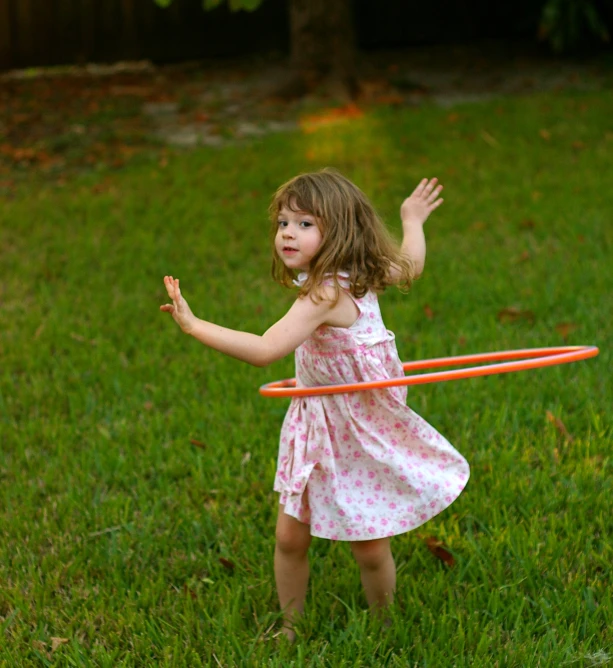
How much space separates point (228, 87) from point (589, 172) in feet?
16.6

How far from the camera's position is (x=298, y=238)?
2.43 meters

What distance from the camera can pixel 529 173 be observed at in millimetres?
7391

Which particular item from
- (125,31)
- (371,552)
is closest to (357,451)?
(371,552)

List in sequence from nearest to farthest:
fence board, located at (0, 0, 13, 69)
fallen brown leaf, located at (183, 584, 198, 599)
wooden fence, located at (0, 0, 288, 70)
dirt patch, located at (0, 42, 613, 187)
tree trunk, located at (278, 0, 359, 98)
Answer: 1. fallen brown leaf, located at (183, 584, 198, 599)
2. dirt patch, located at (0, 42, 613, 187)
3. tree trunk, located at (278, 0, 359, 98)
4. fence board, located at (0, 0, 13, 69)
5. wooden fence, located at (0, 0, 288, 70)

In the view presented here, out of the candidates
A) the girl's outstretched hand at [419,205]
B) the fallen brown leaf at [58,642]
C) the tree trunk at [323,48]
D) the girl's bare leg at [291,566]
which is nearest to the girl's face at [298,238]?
the girl's outstretched hand at [419,205]

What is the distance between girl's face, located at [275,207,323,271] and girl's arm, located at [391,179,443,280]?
1.45 feet

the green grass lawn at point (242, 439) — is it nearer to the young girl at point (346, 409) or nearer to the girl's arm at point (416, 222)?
the young girl at point (346, 409)

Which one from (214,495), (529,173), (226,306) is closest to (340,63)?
(529,173)

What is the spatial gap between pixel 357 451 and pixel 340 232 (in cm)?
59

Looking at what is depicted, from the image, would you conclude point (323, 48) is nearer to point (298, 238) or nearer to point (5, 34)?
point (5, 34)

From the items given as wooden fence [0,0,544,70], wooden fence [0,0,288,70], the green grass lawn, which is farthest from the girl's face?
wooden fence [0,0,288,70]

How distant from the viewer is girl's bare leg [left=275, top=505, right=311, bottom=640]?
8.58ft

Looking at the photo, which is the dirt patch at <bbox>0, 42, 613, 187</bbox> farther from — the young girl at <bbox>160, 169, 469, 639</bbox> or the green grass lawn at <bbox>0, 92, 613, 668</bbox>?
the young girl at <bbox>160, 169, 469, 639</bbox>

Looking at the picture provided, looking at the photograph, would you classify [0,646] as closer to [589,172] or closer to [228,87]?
[589,172]
